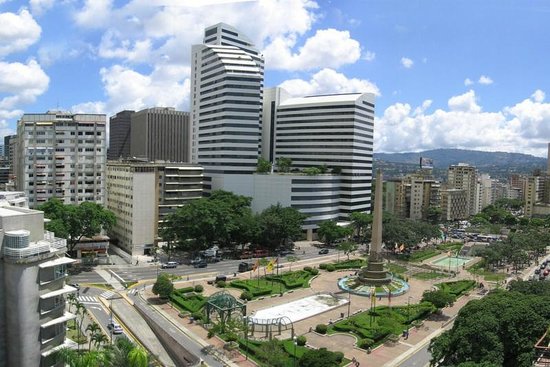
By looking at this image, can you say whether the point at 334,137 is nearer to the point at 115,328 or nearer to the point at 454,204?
the point at 454,204

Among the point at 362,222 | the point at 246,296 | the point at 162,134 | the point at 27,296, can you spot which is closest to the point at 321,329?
the point at 246,296

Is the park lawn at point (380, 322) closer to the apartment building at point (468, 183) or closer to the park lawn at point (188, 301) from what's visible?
the park lawn at point (188, 301)

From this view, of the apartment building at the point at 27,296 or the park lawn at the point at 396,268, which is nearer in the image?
the apartment building at the point at 27,296

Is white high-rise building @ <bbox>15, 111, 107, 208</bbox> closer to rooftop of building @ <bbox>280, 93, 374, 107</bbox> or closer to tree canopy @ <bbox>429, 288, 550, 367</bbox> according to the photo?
rooftop of building @ <bbox>280, 93, 374, 107</bbox>

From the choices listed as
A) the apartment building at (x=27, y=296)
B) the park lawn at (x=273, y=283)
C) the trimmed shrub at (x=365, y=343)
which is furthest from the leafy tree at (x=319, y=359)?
the park lawn at (x=273, y=283)

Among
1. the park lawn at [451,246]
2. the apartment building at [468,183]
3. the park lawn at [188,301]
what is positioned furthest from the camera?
the apartment building at [468,183]

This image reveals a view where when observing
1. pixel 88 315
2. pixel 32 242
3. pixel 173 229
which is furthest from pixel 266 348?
pixel 173 229

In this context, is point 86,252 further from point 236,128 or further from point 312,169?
point 312,169

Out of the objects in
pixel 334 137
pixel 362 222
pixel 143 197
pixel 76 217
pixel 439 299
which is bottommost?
pixel 439 299
